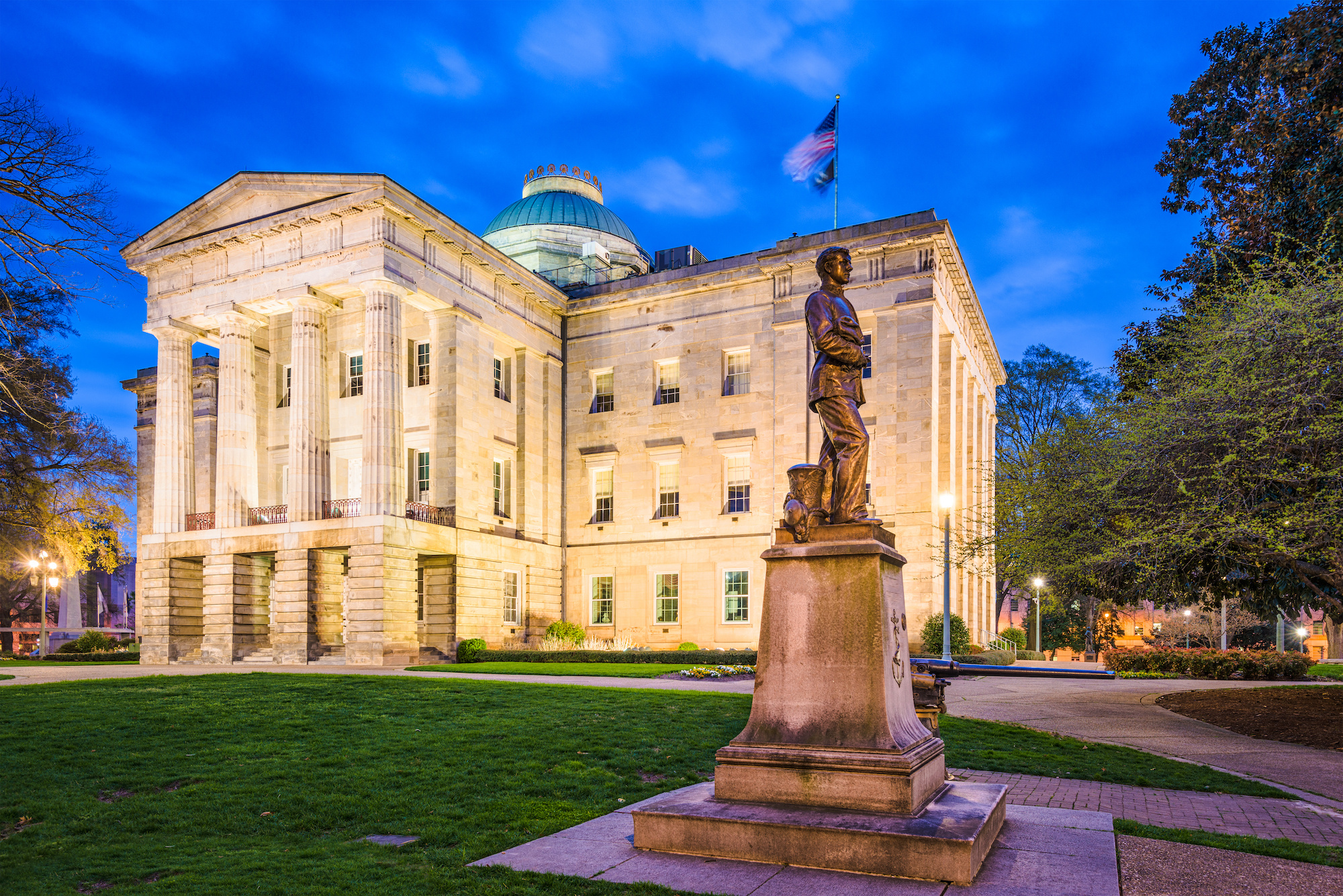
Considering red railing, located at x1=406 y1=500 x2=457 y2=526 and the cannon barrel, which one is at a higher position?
red railing, located at x1=406 y1=500 x2=457 y2=526

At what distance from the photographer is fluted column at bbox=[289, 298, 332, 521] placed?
32.0 m

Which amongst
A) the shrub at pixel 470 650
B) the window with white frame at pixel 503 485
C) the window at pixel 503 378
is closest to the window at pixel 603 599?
the window with white frame at pixel 503 485

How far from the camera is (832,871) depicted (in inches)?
233

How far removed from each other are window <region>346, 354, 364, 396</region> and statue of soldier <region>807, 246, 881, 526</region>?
32.1m

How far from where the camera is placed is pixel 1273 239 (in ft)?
A: 64.4

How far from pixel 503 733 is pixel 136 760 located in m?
4.44

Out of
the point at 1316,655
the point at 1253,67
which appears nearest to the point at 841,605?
the point at 1253,67

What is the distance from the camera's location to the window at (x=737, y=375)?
122 feet

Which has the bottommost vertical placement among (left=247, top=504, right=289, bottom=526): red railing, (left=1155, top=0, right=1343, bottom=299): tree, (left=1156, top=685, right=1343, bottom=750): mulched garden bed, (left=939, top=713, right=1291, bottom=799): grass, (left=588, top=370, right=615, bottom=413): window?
(left=1156, top=685, right=1343, bottom=750): mulched garden bed

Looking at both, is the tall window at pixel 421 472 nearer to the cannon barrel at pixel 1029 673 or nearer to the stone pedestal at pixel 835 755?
the cannon barrel at pixel 1029 673

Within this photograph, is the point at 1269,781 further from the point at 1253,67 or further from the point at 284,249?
the point at 284,249

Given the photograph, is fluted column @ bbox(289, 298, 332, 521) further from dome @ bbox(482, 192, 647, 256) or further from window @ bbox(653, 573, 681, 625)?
dome @ bbox(482, 192, 647, 256)

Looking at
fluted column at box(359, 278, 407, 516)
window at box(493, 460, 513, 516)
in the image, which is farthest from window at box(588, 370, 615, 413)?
fluted column at box(359, 278, 407, 516)

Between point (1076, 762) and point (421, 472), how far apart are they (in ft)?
94.7
